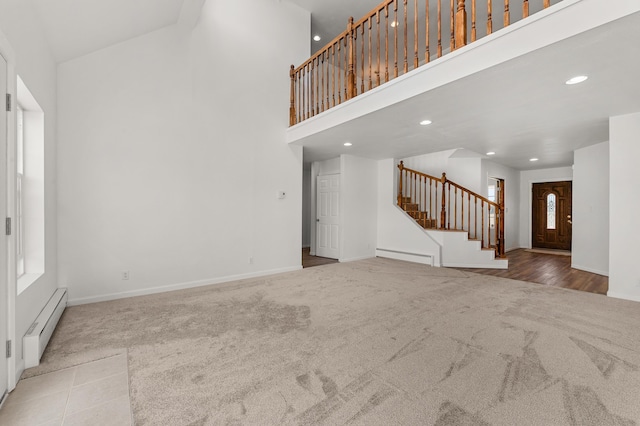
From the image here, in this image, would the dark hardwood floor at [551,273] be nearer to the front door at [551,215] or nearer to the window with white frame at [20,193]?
the front door at [551,215]

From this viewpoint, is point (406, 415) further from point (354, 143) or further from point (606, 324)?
point (354, 143)

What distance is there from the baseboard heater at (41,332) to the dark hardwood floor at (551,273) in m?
6.07

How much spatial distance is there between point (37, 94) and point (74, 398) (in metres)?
2.61

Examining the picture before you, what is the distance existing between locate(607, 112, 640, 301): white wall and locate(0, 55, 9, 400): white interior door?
6280mm

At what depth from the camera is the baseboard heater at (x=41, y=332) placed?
215 centimetres

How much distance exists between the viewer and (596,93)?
308cm

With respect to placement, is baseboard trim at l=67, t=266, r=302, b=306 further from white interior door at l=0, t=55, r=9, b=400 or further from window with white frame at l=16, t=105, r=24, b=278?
white interior door at l=0, t=55, r=9, b=400

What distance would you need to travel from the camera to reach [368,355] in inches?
89.0

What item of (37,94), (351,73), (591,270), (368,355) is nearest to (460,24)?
(351,73)

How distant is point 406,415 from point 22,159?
3.93 metres

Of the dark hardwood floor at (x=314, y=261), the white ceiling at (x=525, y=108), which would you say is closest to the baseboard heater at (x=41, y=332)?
the dark hardwood floor at (x=314, y=261)

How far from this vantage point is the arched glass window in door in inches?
329

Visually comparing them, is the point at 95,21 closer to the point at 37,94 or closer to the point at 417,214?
the point at 37,94

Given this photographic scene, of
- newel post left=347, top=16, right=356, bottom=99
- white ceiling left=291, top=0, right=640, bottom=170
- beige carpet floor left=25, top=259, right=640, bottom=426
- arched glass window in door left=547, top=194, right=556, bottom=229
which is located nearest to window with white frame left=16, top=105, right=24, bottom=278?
beige carpet floor left=25, top=259, right=640, bottom=426
